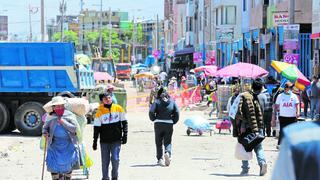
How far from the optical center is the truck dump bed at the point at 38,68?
21.2 m

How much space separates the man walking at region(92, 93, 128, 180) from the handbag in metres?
2.29

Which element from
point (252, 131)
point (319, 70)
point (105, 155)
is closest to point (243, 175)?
point (252, 131)

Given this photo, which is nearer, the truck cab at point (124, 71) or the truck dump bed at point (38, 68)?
the truck dump bed at point (38, 68)

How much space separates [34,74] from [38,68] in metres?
0.25

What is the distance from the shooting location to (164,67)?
349ft

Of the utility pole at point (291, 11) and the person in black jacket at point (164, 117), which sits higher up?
the utility pole at point (291, 11)

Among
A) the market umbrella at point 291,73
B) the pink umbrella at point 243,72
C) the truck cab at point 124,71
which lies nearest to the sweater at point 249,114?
the market umbrella at point 291,73

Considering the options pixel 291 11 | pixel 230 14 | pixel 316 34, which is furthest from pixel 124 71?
pixel 291 11

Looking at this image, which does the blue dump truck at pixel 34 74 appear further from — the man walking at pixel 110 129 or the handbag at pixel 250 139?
the man walking at pixel 110 129

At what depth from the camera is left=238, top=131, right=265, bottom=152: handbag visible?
39.4ft

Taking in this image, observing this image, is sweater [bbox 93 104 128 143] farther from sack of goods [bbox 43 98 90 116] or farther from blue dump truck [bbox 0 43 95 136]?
blue dump truck [bbox 0 43 95 136]

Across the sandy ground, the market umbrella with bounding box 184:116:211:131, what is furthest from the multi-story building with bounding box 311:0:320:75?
the market umbrella with bounding box 184:116:211:131

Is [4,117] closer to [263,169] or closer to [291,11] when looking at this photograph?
[263,169]

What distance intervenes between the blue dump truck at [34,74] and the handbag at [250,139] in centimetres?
1001
